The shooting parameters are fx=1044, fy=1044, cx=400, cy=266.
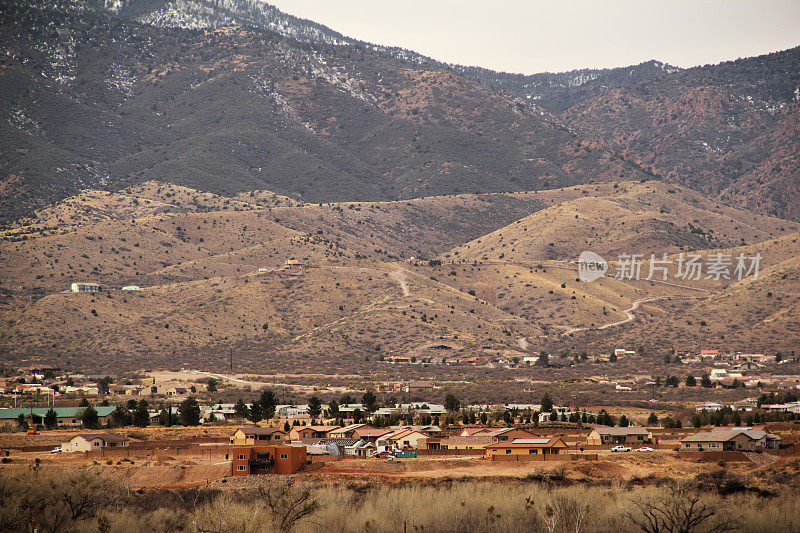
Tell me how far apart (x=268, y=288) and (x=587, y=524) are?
131m

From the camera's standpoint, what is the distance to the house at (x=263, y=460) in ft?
201

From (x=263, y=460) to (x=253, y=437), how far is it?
976 centimetres

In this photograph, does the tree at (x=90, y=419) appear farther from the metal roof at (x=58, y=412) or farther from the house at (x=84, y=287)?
the house at (x=84, y=287)

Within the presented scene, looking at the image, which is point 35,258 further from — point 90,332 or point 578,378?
point 578,378

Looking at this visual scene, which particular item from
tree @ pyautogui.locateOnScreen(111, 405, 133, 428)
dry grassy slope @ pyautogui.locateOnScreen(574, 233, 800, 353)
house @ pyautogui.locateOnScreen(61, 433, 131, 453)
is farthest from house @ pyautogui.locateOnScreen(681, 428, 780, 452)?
dry grassy slope @ pyautogui.locateOnScreen(574, 233, 800, 353)

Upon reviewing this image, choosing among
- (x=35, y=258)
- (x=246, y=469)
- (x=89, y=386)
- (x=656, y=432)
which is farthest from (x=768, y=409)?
(x=35, y=258)

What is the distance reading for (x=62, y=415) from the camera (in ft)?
300

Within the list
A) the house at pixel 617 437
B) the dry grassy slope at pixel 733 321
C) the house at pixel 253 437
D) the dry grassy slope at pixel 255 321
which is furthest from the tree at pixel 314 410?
the dry grassy slope at pixel 733 321

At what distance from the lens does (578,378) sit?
5182 inches

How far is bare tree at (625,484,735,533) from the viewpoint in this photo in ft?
163

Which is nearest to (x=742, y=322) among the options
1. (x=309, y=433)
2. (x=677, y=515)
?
(x=309, y=433)

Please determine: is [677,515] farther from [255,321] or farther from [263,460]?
[255,321]

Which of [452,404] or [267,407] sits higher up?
[452,404]

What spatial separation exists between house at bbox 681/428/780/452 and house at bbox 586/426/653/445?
454cm
